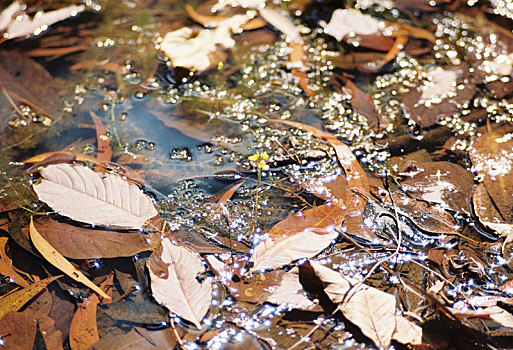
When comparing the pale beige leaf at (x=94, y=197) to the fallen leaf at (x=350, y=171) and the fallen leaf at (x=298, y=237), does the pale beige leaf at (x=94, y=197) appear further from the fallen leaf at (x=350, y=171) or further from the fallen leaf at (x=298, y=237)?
the fallen leaf at (x=350, y=171)

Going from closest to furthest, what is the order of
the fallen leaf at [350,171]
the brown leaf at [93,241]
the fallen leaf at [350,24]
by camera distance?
the brown leaf at [93,241] → the fallen leaf at [350,171] → the fallen leaf at [350,24]

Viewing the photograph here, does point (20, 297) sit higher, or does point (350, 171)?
point (350, 171)

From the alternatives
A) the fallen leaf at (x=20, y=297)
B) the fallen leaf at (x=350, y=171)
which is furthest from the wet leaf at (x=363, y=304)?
the fallen leaf at (x=20, y=297)

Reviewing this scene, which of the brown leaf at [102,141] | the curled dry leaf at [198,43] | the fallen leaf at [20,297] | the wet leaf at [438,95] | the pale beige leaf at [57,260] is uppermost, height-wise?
the curled dry leaf at [198,43]

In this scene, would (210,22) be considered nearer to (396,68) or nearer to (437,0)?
(396,68)

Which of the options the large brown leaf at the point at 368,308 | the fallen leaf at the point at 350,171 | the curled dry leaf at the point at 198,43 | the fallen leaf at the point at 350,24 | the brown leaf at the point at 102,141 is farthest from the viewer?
the fallen leaf at the point at 350,24

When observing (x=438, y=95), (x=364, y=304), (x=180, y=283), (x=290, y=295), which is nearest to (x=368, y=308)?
(x=364, y=304)

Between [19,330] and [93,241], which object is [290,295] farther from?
[19,330]
